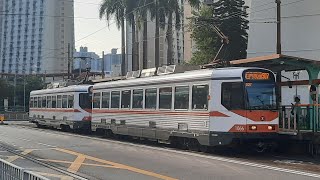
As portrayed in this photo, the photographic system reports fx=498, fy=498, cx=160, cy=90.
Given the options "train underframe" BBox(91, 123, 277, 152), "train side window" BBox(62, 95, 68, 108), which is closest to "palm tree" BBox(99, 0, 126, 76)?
"train side window" BBox(62, 95, 68, 108)

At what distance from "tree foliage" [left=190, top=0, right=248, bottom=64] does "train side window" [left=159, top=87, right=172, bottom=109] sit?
2259cm

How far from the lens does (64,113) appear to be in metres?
34.1

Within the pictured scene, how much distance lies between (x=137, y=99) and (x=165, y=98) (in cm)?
291

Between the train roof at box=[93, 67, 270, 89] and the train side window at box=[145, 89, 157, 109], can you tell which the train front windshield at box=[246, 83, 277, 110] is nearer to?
the train roof at box=[93, 67, 270, 89]

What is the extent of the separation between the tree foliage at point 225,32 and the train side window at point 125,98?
64.3 feet

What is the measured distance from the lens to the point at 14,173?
25.9ft

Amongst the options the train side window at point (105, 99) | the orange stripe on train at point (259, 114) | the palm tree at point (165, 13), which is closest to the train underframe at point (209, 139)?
the orange stripe on train at point (259, 114)

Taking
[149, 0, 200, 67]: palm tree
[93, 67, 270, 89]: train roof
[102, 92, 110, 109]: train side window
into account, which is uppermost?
[149, 0, 200, 67]: palm tree

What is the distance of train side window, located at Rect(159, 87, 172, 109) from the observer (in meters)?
20.6

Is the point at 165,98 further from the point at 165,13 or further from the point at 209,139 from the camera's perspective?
the point at 165,13

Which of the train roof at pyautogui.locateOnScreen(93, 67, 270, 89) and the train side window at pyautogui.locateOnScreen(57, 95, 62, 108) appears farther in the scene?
the train side window at pyautogui.locateOnScreen(57, 95, 62, 108)

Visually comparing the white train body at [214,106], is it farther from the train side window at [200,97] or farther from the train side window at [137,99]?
the train side window at [137,99]

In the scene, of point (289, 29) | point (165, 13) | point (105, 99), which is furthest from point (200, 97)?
point (165, 13)

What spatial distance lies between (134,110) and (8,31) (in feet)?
118
